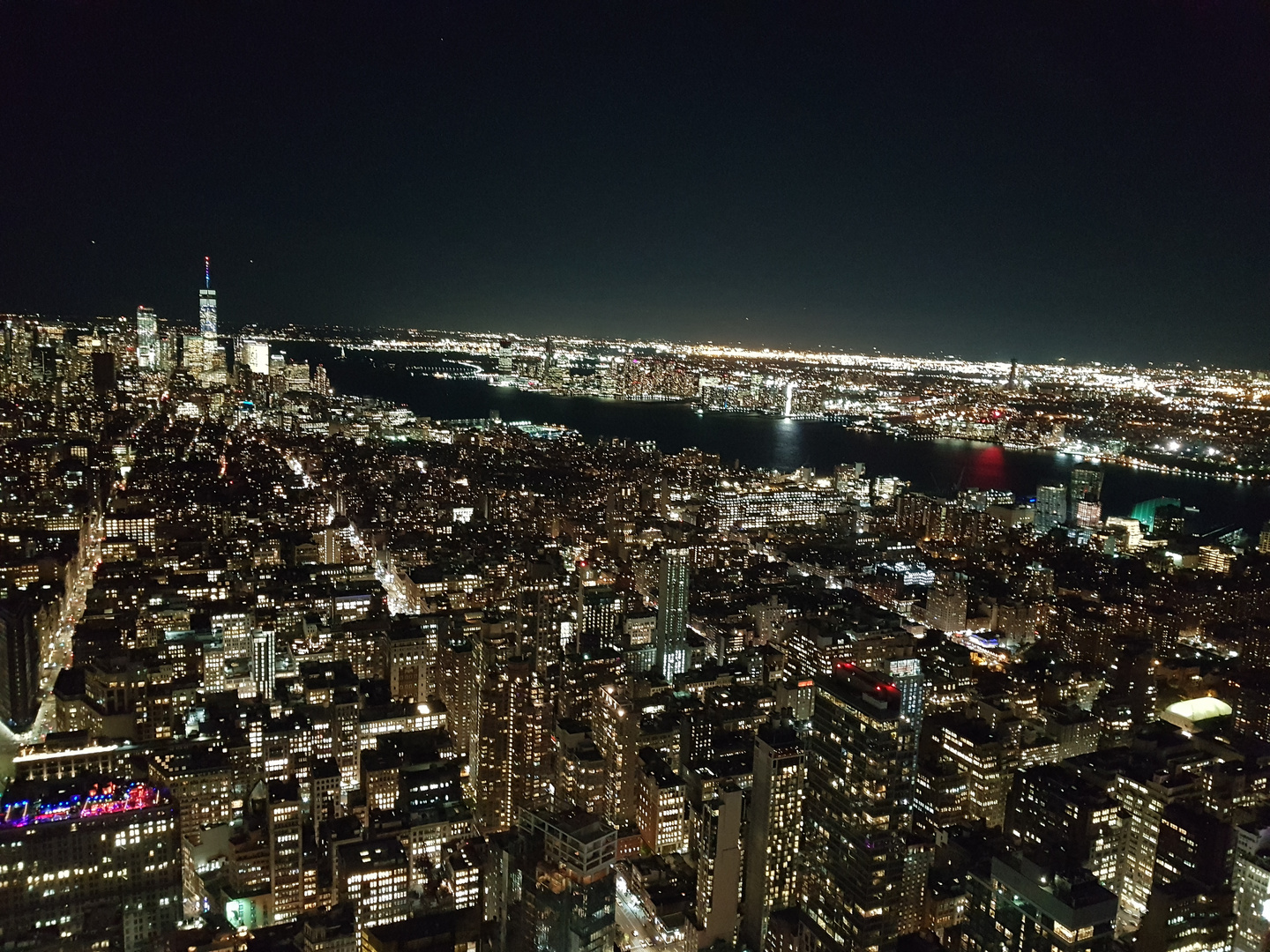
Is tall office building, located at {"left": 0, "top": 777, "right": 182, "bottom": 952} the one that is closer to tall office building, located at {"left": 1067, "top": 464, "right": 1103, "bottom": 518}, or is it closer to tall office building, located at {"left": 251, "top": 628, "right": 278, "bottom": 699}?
tall office building, located at {"left": 251, "top": 628, "right": 278, "bottom": 699}

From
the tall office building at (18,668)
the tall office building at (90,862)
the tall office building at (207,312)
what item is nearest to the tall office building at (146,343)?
the tall office building at (207,312)

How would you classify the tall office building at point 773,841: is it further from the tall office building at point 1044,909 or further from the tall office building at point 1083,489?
the tall office building at point 1083,489

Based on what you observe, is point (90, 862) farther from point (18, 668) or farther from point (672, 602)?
point (672, 602)

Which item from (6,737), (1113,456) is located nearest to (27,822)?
(6,737)

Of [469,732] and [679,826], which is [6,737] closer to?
[469,732]

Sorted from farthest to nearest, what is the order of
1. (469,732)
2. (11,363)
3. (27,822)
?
(11,363) → (469,732) → (27,822)

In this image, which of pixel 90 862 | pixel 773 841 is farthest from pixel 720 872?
pixel 90 862
